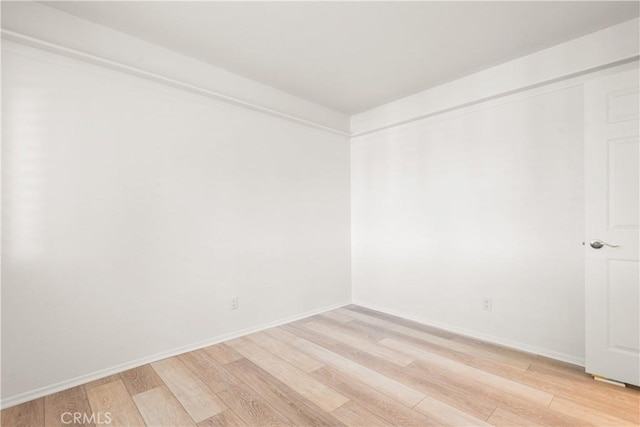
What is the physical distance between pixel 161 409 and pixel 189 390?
0.22 metres

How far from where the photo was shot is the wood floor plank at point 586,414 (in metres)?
1.74

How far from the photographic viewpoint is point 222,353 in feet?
8.77

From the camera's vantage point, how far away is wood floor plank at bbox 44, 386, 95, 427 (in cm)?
178

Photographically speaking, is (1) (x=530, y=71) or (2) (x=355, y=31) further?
(1) (x=530, y=71)

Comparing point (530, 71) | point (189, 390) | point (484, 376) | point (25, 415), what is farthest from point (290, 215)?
point (530, 71)

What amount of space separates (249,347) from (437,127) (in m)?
3.04

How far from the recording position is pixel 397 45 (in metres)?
2.57

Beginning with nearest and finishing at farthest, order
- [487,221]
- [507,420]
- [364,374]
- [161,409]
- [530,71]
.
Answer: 1. [507,420]
2. [161,409]
3. [364,374]
4. [530,71]
5. [487,221]

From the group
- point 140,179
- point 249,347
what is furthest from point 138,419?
point 140,179

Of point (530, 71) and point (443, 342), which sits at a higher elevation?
point (530, 71)

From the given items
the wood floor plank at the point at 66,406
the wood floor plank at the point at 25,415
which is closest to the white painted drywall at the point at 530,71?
the wood floor plank at the point at 66,406

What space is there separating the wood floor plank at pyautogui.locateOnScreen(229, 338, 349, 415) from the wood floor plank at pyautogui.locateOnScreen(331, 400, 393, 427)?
0.18 ft

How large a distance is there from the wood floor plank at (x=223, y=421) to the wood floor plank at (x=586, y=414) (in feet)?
6.40

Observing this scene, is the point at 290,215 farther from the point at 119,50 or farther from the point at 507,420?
the point at 507,420
